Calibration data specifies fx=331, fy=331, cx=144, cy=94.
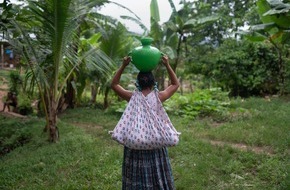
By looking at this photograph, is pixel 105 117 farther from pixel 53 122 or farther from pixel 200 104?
pixel 53 122

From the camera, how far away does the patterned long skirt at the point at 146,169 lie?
2787mm

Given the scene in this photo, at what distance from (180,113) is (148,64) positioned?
5.88 metres

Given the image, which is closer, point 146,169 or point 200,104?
point 146,169

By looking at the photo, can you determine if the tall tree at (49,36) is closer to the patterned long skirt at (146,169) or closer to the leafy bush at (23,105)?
the patterned long skirt at (146,169)

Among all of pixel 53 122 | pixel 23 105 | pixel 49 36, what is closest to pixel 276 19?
Result: pixel 49 36

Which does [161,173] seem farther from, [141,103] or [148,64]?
[148,64]

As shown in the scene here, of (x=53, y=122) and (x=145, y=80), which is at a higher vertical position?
(x=145, y=80)

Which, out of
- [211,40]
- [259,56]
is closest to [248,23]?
[259,56]

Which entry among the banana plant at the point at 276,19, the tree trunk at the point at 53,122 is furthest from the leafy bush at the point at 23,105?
the banana plant at the point at 276,19

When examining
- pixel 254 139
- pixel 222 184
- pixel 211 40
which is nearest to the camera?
pixel 222 184

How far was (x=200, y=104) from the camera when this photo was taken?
8.59 metres

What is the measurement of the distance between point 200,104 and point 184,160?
12.9 feet

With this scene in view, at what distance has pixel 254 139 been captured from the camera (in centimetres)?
559

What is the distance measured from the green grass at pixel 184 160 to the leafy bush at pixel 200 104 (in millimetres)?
1063
